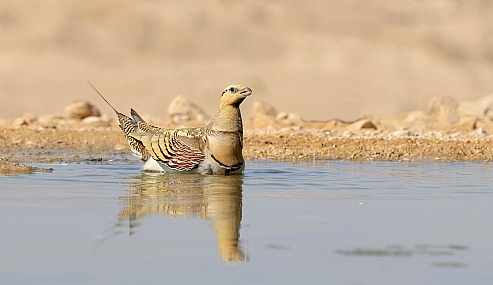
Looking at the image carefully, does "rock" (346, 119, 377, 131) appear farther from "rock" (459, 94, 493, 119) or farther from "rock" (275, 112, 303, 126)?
"rock" (459, 94, 493, 119)

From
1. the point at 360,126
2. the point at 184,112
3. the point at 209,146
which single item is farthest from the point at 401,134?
the point at 184,112

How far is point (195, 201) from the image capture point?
7410mm

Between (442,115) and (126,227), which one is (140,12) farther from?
(126,227)

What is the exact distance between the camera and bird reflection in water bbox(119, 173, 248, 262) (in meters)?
5.80

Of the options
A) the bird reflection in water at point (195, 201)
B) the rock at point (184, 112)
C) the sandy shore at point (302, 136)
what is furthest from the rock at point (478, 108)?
the bird reflection in water at point (195, 201)

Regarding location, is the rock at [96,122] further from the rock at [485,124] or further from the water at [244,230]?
the water at [244,230]

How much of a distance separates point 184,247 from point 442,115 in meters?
15.5

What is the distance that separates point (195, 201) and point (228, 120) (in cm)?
277

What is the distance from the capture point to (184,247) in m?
5.30

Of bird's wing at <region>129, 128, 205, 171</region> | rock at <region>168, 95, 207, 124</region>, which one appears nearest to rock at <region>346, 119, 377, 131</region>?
rock at <region>168, 95, 207, 124</region>

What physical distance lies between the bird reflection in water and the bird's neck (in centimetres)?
58

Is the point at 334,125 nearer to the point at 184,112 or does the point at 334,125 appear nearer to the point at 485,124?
the point at 485,124

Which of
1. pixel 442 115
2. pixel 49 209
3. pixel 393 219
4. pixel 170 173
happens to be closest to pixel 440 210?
pixel 393 219

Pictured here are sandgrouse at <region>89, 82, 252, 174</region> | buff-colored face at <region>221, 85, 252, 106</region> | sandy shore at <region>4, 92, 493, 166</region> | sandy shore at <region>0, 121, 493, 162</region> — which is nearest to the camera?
sandgrouse at <region>89, 82, 252, 174</region>
